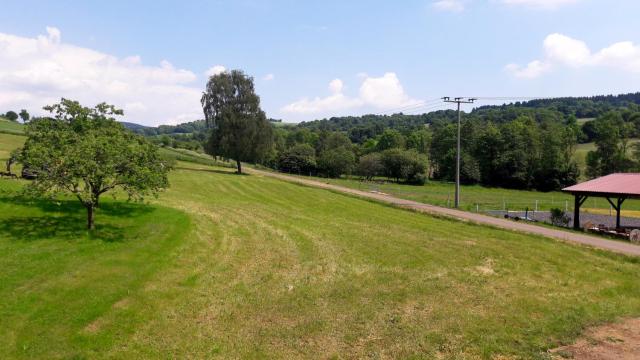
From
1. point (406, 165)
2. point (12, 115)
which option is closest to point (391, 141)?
point (406, 165)

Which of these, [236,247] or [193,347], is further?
[236,247]

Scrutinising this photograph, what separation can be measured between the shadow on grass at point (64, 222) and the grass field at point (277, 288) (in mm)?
73

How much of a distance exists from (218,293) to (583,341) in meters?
10.0

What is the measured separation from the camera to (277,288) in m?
13.9

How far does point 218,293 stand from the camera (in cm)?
1312

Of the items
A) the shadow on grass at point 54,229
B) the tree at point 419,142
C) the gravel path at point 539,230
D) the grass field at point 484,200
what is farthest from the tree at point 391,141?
the shadow on grass at point 54,229

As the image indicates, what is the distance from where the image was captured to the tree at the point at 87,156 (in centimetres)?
1593

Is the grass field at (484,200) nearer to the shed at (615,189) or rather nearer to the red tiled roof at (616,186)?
the shed at (615,189)

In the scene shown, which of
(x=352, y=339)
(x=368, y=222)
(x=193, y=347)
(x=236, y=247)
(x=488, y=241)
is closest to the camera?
(x=193, y=347)

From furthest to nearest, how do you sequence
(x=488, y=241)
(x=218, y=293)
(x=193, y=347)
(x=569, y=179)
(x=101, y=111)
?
(x=569, y=179)
(x=488, y=241)
(x=101, y=111)
(x=218, y=293)
(x=193, y=347)

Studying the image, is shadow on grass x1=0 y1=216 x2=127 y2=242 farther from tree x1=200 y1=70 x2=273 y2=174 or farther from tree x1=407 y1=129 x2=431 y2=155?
tree x1=407 y1=129 x2=431 y2=155

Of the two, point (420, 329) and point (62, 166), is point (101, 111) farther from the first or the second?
point (420, 329)

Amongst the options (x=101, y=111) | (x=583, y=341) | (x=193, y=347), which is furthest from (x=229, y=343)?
(x=101, y=111)

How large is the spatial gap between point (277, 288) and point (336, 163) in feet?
280
